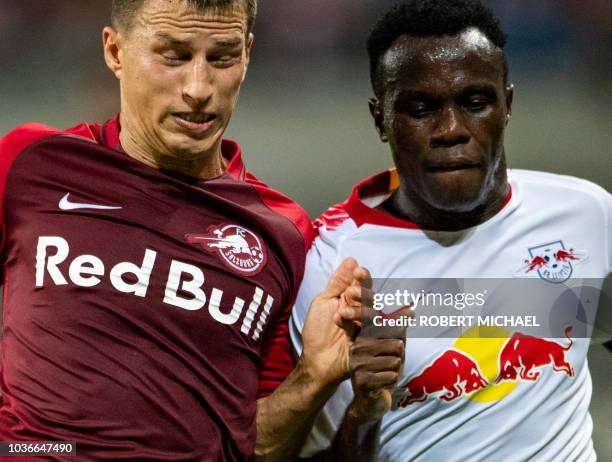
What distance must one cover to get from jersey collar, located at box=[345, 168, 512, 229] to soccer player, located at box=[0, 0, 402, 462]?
187mm

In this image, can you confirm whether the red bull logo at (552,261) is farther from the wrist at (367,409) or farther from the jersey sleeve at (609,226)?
the wrist at (367,409)

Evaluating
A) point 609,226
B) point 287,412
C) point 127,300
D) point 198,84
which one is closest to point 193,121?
point 198,84

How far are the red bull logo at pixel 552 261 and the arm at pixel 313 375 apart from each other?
37cm

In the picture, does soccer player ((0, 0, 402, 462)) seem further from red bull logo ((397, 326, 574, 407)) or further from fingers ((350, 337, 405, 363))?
red bull logo ((397, 326, 574, 407))

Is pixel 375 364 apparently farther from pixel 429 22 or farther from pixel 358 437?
pixel 429 22

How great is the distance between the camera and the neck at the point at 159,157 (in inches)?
60.2

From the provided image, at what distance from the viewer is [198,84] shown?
1.45 meters

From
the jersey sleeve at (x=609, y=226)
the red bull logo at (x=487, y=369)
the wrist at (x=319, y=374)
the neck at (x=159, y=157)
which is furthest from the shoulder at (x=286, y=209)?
the jersey sleeve at (x=609, y=226)

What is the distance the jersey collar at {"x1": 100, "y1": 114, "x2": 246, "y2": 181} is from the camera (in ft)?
5.10

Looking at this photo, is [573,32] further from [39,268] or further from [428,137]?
[39,268]

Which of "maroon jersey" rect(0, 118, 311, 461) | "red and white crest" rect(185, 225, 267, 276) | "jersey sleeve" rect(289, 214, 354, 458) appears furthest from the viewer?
"jersey sleeve" rect(289, 214, 354, 458)

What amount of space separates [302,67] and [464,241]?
1.06 m

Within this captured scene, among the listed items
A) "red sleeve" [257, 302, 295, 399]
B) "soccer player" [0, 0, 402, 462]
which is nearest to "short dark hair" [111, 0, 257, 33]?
"soccer player" [0, 0, 402, 462]

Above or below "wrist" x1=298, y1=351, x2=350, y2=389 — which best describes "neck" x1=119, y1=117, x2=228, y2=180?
above
